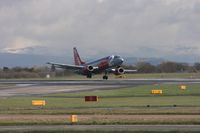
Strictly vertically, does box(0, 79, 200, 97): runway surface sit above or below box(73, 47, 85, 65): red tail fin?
below

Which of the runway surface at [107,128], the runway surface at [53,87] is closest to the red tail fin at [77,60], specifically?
the runway surface at [53,87]

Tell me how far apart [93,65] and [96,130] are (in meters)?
83.4

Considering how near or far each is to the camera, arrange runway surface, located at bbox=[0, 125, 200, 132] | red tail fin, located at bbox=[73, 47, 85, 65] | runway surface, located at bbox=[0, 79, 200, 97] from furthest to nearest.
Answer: red tail fin, located at bbox=[73, 47, 85, 65] → runway surface, located at bbox=[0, 79, 200, 97] → runway surface, located at bbox=[0, 125, 200, 132]

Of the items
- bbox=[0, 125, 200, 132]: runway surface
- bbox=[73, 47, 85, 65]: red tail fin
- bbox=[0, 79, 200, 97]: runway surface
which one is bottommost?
bbox=[0, 125, 200, 132]: runway surface

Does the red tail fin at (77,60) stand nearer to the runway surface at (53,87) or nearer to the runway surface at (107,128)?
the runway surface at (53,87)

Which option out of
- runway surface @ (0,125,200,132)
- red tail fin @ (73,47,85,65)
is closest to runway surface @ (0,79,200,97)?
runway surface @ (0,125,200,132)

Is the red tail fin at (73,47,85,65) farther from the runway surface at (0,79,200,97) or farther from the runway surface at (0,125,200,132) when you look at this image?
the runway surface at (0,125,200,132)

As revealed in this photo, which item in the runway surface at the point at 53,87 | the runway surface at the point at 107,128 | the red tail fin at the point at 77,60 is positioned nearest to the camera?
the runway surface at the point at 107,128

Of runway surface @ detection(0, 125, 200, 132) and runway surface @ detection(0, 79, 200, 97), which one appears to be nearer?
runway surface @ detection(0, 125, 200, 132)

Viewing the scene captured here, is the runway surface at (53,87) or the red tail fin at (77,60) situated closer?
the runway surface at (53,87)

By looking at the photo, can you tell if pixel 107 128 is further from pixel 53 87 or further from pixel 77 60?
pixel 77 60

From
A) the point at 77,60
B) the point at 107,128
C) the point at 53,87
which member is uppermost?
the point at 77,60

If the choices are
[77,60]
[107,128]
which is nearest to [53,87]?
[107,128]

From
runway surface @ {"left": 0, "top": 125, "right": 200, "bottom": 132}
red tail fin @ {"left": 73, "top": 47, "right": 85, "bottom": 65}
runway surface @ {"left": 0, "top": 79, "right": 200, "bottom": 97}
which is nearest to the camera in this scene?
runway surface @ {"left": 0, "top": 125, "right": 200, "bottom": 132}
